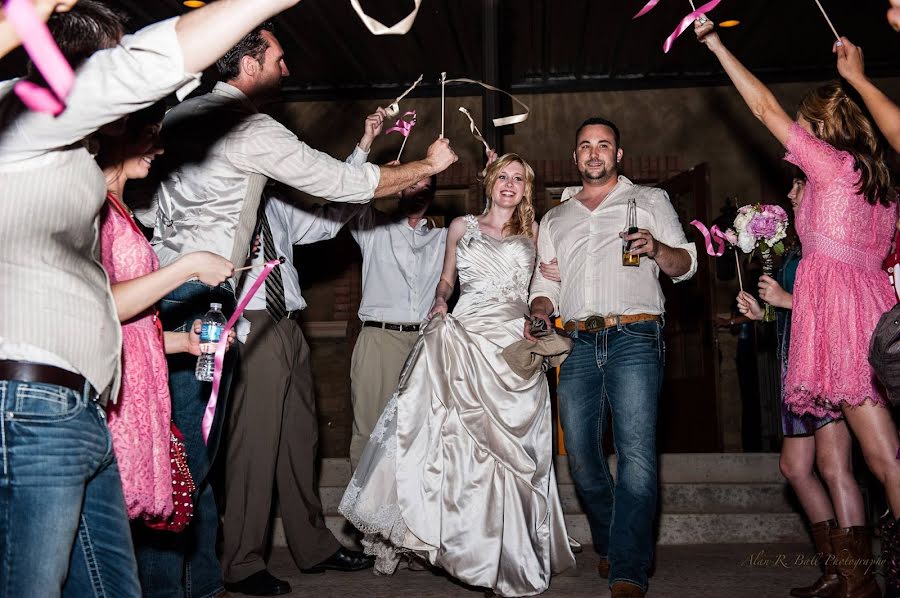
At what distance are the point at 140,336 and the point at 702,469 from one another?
4.66 m

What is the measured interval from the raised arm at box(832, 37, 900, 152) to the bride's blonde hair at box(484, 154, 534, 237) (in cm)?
181

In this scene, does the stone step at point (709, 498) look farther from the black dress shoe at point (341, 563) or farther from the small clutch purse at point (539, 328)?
the small clutch purse at point (539, 328)

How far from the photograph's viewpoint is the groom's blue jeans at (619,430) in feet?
11.4

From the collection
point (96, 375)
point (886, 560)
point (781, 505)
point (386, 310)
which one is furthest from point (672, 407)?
point (96, 375)

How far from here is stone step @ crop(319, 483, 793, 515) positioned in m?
5.41

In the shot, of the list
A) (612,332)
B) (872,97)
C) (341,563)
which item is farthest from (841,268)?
(341,563)

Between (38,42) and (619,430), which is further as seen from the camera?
(619,430)

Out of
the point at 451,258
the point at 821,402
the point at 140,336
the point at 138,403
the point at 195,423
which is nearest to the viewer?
the point at 138,403

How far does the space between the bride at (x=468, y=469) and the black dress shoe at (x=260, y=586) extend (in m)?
0.42

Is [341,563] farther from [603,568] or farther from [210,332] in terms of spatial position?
[210,332]

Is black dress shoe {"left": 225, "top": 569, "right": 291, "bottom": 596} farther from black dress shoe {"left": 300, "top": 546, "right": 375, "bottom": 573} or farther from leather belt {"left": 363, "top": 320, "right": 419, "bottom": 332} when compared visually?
leather belt {"left": 363, "top": 320, "right": 419, "bottom": 332}

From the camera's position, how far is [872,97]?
109 inches

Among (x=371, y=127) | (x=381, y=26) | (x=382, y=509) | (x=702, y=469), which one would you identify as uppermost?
(x=371, y=127)

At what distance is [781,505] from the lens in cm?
540
